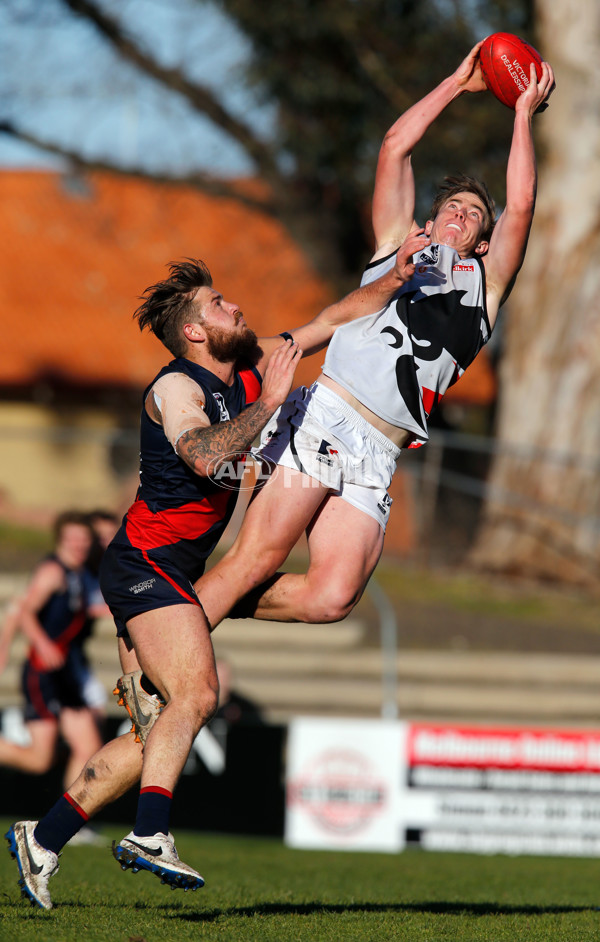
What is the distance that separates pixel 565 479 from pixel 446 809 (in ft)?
23.7

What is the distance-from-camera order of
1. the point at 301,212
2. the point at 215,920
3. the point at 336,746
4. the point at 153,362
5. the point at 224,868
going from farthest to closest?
1. the point at 153,362
2. the point at 301,212
3. the point at 336,746
4. the point at 224,868
5. the point at 215,920

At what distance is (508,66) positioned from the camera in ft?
16.5

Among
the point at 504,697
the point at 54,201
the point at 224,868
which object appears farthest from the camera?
the point at 54,201

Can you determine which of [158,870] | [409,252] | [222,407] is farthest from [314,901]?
[409,252]

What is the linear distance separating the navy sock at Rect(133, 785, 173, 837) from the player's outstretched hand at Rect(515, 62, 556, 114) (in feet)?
10.8

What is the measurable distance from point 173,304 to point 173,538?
97 cm

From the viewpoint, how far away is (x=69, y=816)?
438cm

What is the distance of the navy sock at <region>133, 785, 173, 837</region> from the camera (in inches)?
155

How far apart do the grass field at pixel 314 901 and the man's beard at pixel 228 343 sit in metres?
2.21

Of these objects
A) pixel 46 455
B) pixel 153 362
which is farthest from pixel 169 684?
pixel 153 362

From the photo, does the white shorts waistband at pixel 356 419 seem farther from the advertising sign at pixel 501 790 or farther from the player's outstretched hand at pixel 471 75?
the advertising sign at pixel 501 790

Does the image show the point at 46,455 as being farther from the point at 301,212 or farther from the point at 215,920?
the point at 215,920

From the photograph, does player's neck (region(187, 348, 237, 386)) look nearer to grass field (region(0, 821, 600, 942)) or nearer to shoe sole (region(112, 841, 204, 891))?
shoe sole (region(112, 841, 204, 891))

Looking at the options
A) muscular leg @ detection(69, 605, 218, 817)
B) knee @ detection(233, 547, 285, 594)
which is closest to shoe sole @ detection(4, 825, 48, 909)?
muscular leg @ detection(69, 605, 218, 817)
